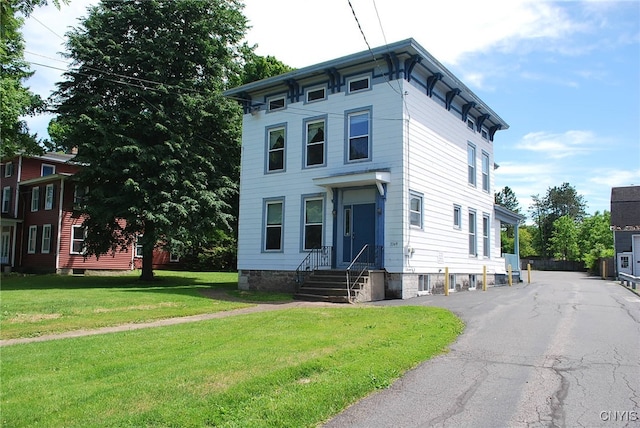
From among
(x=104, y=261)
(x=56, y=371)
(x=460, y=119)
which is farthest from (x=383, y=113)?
(x=104, y=261)

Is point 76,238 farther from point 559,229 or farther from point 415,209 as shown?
point 559,229

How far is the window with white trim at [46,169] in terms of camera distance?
37.4m

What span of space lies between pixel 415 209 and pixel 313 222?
3.79 m

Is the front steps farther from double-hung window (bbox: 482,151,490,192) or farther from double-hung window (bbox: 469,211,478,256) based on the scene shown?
double-hung window (bbox: 482,151,490,192)

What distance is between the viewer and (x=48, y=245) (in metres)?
33.6

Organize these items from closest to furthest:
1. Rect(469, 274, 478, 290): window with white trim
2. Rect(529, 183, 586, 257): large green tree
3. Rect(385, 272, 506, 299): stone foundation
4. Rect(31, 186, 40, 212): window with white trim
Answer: Rect(385, 272, 506, 299): stone foundation, Rect(469, 274, 478, 290): window with white trim, Rect(31, 186, 40, 212): window with white trim, Rect(529, 183, 586, 257): large green tree

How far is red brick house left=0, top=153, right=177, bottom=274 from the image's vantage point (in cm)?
3300

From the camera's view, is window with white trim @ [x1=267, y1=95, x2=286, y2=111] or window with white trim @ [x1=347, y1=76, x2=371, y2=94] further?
window with white trim @ [x1=267, y1=95, x2=286, y2=111]

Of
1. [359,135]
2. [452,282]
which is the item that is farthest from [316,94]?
[452,282]

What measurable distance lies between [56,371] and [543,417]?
5771 mm

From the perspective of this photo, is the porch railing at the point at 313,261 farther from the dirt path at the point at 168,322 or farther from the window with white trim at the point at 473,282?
the window with white trim at the point at 473,282

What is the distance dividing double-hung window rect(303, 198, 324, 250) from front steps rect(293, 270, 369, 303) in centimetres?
177

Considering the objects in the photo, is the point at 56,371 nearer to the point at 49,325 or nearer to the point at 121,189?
the point at 49,325

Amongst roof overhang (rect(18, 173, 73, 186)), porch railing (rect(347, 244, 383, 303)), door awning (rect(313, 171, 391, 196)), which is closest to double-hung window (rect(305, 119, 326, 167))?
door awning (rect(313, 171, 391, 196))
